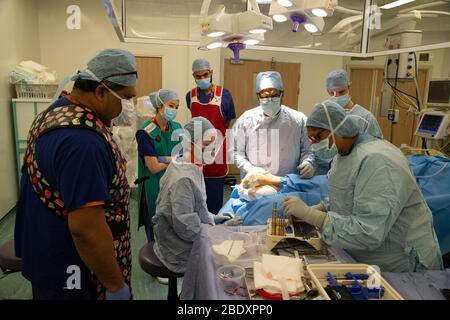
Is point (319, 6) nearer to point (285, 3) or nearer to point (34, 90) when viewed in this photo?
point (285, 3)

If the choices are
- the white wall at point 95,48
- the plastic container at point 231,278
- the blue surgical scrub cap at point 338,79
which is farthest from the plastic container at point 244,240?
the white wall at point 95,48

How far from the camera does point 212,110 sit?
9.27 ft

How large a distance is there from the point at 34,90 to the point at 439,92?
4039 mm

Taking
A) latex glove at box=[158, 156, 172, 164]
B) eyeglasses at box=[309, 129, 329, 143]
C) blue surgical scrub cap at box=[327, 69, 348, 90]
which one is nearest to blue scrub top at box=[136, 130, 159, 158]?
latex glove at box=[158, 156, 172, 164]

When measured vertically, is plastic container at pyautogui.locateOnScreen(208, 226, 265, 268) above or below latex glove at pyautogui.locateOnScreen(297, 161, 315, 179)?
below

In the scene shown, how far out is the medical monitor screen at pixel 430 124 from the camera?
2824 millimetres

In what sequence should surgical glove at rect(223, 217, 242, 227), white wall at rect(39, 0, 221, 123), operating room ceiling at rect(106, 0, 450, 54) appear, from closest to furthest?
surgical glove at rect(223, 217, 242, 227) < operating room ceiling at rect(106, 0, 450, 54) < white wall at rect(39, 0, 221, 123)

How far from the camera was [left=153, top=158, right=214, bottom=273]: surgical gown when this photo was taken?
159 cm

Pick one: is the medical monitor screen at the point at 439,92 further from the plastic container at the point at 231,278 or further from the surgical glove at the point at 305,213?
the plastic container at the point at 231,278

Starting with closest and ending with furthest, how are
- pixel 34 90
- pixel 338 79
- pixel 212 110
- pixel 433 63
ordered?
pixel 338 79 < pixel 212 110 < pixel 34 90 < pixel 433 63

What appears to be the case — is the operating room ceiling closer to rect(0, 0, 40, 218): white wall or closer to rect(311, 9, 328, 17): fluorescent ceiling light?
rect(311, 9, 328, 17): fluorescent ceiling light

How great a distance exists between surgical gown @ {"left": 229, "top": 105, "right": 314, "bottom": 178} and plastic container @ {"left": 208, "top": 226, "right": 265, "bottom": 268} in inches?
32.1

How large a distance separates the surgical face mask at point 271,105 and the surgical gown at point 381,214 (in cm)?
102

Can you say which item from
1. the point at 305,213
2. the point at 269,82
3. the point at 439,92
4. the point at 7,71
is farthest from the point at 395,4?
the point at 7,71
